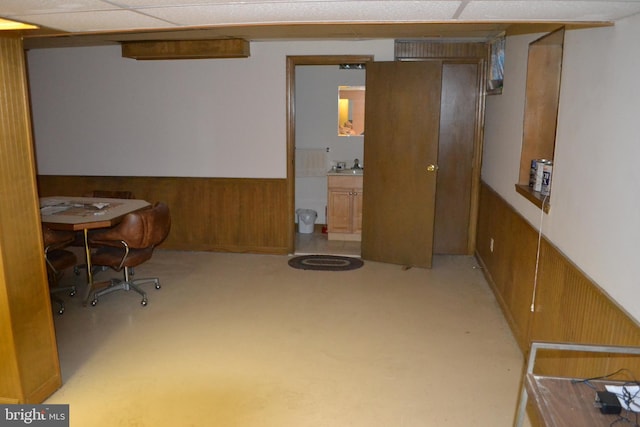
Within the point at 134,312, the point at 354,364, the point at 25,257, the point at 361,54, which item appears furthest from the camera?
the point at 361,54

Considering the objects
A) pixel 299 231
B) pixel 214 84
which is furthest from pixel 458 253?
pixel 214 84

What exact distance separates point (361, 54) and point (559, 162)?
293cm

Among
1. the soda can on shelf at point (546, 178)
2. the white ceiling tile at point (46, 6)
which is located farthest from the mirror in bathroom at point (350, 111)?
the white ceiling tile at point (46, 6)

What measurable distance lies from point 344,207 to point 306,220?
643 mm

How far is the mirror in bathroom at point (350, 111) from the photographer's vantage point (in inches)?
258

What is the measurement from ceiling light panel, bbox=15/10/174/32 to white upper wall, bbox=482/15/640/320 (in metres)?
1.97

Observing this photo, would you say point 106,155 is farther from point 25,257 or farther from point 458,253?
point 458,253

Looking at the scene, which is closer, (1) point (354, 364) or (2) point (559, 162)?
(2) point (559, 162)

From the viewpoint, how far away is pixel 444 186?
5648 millimetres

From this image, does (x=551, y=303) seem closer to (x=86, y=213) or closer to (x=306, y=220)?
(x=86, y=213)

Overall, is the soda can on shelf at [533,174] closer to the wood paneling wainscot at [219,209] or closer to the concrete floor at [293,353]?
the concrete floor at [293,353]

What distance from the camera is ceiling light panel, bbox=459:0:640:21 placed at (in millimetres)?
1751

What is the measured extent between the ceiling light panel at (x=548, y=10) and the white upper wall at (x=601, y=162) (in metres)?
0.15

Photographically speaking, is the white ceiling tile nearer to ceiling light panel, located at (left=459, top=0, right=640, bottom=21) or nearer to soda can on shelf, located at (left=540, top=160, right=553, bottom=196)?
ceiling light panel, located at (left=459, top=0, right=640, bottom=21)
